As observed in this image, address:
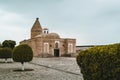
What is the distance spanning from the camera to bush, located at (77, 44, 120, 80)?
635 cm

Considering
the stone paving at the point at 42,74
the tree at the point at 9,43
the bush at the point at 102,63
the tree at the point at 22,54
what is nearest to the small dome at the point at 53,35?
the tree at the point at 9,43

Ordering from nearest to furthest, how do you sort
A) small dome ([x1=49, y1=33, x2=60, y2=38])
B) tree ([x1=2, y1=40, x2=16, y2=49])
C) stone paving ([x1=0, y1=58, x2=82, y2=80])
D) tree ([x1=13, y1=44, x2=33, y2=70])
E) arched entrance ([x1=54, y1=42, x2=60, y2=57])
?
stone paving ([x1=0, y1=58, x2=82, y2=80])
tree ([x1=13, y1=44, x2=33, y2=70])
small dome ([x1=49, y1=33, x2=60, y2=38])
arched entrance ([x1=54, y1=42, x2=60, y2=57])
tree ([x1=2, y1=40, x2=16, y2=49])

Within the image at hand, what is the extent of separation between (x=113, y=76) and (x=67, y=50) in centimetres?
6385

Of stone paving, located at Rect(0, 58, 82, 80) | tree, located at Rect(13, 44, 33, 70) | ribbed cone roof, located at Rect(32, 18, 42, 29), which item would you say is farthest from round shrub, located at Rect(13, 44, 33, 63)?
ribbed cone roof, located at Rect(32, 18, 42, 29)

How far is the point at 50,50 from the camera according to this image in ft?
224

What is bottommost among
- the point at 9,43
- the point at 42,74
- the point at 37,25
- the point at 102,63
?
the point at 42,74

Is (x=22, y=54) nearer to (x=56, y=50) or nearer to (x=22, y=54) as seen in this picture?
(x=22, y=54)

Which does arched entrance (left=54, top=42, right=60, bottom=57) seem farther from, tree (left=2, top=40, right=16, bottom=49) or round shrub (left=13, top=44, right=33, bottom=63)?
round shrub (left=13, top=44, right=33, bottom=63)

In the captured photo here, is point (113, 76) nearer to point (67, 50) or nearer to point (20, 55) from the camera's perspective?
point (20, 55)

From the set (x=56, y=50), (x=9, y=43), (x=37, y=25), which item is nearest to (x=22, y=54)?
(x=56, y=50)

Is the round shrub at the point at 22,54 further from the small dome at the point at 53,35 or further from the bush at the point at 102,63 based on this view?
the small dome at the point at 53,35

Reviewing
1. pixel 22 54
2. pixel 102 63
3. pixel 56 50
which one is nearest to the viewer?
pixel 102 63

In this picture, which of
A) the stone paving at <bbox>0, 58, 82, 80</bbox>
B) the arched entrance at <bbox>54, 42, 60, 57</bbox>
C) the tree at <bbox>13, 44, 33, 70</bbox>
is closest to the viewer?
the stone paving at <bbox>0, 58, 82, 80</bbox>

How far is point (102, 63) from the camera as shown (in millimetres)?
6832
